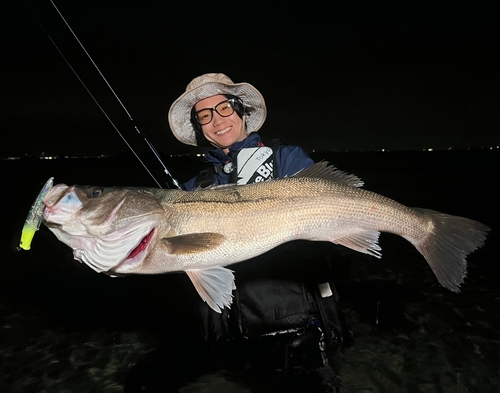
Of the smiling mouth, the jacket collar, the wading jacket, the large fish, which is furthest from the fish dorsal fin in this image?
the smiling mouth

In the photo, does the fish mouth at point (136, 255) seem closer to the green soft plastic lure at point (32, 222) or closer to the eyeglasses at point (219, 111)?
the green soft plastic lure at point (32, 222)

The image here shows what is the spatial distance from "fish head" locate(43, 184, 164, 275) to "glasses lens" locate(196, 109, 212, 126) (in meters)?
1.51

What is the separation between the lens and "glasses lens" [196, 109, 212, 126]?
13.1ft

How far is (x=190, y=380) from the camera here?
4000 mm

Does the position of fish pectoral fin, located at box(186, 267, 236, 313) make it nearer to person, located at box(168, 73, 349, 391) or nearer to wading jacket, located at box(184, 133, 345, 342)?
person, located at box(168, 73, 349, 391)

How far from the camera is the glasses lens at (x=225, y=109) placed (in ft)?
13.0

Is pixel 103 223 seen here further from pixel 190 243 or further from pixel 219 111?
pixel 219 111

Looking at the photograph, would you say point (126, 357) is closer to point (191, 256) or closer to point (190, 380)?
point (190, 380)

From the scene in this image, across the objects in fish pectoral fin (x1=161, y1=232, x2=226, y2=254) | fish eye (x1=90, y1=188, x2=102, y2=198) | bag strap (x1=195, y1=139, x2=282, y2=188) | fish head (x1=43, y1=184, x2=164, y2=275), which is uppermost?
bag strap (x1=195, y1=139, x2=282, y2=188)

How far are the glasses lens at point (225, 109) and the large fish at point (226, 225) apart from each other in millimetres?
1258

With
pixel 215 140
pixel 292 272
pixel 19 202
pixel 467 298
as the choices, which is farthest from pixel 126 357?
pixel 19 202

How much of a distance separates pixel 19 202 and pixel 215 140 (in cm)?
1990

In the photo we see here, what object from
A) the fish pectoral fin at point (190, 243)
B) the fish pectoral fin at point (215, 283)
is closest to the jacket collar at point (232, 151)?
the fish pectoral fin at point (190, 243)

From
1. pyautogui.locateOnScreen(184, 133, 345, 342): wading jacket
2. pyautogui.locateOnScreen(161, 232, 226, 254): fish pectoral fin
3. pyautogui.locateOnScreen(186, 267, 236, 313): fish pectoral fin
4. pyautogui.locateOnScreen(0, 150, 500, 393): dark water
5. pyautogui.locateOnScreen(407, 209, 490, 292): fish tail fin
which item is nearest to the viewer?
pyautogui.locateOnScreen(161, 232, 226, 254): fish pectoral fin
